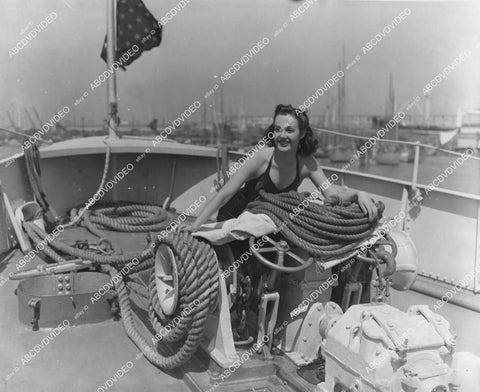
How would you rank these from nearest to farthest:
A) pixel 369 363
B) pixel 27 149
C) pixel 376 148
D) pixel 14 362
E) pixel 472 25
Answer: pixel 369 363
pixel 14 362
pixel 472 25
pixel 27 149
pixel 376 148

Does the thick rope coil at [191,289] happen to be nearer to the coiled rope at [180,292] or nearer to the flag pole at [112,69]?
the coiled rope at [180,292]

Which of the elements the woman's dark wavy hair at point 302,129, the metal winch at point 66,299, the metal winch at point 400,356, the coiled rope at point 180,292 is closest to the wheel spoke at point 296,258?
the coiled rope at point 180,292

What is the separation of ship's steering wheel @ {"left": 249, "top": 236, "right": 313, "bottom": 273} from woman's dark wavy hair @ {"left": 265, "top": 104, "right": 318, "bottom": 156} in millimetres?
675

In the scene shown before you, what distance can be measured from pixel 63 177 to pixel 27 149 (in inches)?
42.6

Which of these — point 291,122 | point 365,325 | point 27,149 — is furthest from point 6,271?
point 365,325

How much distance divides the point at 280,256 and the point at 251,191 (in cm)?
61

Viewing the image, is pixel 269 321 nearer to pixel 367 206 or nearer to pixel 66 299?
pixel 367 206

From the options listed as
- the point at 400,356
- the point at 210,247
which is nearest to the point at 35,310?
the point at 210,247

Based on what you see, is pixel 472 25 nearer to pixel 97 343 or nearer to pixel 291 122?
pixel 291 122

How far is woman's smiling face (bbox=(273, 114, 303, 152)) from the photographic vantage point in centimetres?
292

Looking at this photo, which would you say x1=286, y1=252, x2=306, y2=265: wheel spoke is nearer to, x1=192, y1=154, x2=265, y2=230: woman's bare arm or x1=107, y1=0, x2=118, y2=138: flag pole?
x1=192, y1=154, x2=265, y2=230: woman's bare arm

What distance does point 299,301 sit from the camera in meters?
2.95

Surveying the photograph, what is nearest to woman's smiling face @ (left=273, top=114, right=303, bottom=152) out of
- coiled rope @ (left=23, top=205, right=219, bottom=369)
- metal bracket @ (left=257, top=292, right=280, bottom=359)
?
coiled rope @ (left=23, top=205, right=219, bottom=369)

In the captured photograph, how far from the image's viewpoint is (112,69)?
7359 mm
